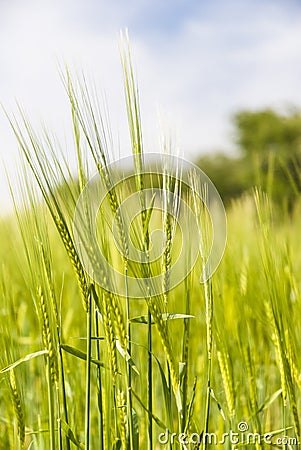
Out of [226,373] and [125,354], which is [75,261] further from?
[226,373]

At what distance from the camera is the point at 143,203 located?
1.97 feet

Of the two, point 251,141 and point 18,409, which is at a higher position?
point 251,141

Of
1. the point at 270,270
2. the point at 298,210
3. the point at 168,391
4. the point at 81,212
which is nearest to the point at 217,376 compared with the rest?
the point at 270,270

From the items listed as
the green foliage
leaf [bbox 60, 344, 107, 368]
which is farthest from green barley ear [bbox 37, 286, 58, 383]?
the green foliage

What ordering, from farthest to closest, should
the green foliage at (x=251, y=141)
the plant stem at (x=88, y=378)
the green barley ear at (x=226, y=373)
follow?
the green foliage at (x=251, y=141) < the green barley ear at (x=226, y=373) < the plant stem at (x=88, y=378)

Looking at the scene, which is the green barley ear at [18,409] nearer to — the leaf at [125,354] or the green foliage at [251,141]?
the leaf at [125,354]

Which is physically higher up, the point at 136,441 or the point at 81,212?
the point at 81,212

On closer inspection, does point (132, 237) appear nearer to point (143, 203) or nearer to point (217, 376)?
point (143, 203)

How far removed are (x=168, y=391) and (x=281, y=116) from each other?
57.5 feet

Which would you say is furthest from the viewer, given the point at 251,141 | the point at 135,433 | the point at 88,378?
the point at 251,141

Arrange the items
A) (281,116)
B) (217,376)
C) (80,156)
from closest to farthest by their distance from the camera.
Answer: (80,156) < (217,376) < (281,116)

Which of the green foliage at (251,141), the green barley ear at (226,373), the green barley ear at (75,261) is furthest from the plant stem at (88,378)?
the green foliage at (251,141)

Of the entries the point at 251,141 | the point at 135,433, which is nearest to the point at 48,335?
the point at 135,433

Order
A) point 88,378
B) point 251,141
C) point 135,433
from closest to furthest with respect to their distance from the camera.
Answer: point 88,378 < point 135,433 < point 251,141
